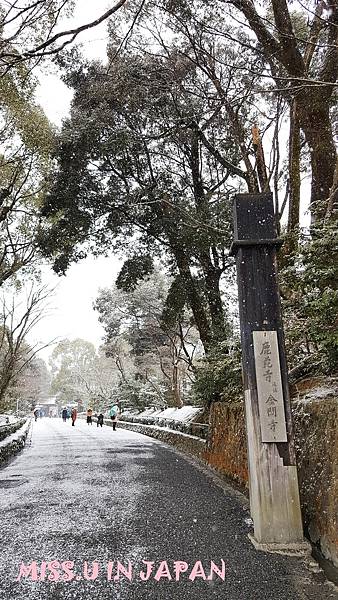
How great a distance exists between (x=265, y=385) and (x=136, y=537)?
1.70m

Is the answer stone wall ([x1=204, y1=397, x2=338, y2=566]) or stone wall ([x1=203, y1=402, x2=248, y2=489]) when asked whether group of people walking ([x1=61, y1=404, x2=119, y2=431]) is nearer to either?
stone wall ([x1=203, y1=402, x2=248, y2=489])

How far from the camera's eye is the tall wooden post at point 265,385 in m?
3.66

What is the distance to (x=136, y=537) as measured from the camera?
148 inches

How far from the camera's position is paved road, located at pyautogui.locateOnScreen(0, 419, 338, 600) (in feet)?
9.27

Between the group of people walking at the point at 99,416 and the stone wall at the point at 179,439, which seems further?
the group of people walking at the point at 99,416

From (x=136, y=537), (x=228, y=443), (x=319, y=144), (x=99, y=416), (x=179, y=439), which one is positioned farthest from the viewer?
(x=99, y=416)

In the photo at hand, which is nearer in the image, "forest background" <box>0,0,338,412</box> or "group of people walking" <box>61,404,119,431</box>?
"forest background" <box>0,0,338,412</box>

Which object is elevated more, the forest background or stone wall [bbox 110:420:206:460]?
the forest background

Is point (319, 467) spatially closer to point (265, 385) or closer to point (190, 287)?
point (265, 385)

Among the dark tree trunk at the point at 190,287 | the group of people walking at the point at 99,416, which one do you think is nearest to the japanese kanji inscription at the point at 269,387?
the dark tree trunk at the point at 190,287

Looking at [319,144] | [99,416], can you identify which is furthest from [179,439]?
[99,416]

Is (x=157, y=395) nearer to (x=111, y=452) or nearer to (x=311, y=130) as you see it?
(x=111, y=452)

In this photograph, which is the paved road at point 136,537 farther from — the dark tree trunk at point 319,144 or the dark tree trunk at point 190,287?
the dark tree trunk at point 190,287

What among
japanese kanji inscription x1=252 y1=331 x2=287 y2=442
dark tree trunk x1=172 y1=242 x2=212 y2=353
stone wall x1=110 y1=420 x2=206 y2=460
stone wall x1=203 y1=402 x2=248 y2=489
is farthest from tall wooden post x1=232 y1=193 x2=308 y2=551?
dark tree trunk x1=172 y1=242 x2=212 y2=353
